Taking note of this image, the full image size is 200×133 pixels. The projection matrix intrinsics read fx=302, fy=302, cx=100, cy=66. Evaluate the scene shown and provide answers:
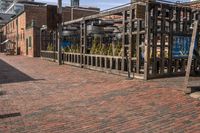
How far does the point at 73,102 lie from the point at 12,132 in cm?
260

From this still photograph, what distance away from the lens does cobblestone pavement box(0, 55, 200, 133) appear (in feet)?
19.5

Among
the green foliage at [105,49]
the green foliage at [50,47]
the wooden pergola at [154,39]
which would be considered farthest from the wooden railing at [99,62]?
the green foliage at [50,47]

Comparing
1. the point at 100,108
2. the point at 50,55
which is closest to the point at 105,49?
the point at 100,108

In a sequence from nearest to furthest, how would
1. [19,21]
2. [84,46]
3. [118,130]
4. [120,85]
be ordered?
[118,130]
[120,85]
[84,46]
[19,21]

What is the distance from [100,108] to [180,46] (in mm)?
6193

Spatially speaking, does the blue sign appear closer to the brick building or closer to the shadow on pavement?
the shadow on pavement

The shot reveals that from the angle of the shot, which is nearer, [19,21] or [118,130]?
[118,130]

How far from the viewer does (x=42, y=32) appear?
2903 centimetres

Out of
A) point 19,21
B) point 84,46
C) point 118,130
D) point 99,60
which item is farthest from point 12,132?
point 19,21

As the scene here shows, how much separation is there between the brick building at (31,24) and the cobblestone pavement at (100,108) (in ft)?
80.5

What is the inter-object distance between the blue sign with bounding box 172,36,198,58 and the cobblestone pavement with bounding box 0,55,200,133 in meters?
1.99

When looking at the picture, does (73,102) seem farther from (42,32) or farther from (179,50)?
(42,32)

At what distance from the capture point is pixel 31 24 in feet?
117

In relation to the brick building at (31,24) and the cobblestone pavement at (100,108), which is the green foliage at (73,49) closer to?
the cobblestone pavement at (100,108)
